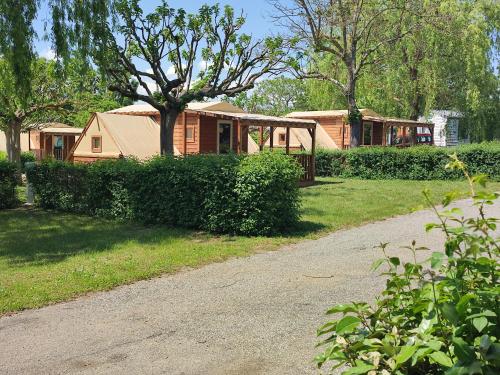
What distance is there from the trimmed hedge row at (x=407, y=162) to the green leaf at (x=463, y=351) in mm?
18348

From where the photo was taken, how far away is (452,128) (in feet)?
117

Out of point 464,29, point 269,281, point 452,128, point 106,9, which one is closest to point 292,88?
point 452,128

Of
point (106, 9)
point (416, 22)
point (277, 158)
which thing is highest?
A: point (416, 22)

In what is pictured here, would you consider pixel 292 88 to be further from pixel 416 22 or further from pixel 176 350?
pixel 176 350

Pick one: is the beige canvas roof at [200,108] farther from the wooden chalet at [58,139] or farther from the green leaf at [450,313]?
the green leaf at [450,313]

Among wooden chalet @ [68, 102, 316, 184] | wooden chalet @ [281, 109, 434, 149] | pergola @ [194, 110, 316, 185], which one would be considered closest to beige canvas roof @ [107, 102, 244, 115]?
wooden chalet @ [68, 102, 316, 184]

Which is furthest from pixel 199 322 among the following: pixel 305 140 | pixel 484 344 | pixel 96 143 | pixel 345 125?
pixel 345 125

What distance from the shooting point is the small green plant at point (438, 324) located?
5.33ft

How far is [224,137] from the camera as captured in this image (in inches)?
898

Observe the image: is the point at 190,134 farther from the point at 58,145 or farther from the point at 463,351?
the point at 463,351

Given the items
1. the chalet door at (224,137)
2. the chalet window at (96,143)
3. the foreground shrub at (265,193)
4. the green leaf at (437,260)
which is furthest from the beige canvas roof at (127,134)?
the green leaf at (437,260)

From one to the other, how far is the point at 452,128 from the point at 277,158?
29.5 m

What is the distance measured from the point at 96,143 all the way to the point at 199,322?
54.2 feet

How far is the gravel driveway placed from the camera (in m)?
3.98
